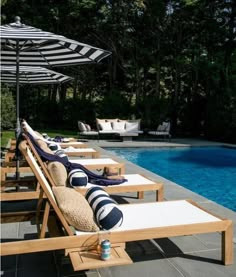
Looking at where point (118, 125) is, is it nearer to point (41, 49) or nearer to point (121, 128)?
point (121, 128)

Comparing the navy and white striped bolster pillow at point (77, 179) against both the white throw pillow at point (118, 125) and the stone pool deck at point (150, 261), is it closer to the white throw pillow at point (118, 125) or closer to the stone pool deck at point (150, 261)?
the stone pool deck at point (150, 261)

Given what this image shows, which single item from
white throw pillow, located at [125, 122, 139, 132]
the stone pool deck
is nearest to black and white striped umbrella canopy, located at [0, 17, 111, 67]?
the stone pool deck

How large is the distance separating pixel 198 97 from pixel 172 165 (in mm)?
8954

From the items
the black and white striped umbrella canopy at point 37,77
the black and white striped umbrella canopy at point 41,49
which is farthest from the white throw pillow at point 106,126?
the black and white striped umbrella canopy at point 41,49

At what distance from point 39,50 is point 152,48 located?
623 inches

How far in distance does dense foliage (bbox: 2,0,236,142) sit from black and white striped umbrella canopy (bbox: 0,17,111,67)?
37.7 feet

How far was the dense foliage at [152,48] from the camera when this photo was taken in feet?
62.7

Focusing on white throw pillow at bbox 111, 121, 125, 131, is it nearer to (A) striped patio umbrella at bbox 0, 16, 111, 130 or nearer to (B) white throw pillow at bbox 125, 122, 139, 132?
(B) white throw pillow at bbox 125, 122, 139, 132

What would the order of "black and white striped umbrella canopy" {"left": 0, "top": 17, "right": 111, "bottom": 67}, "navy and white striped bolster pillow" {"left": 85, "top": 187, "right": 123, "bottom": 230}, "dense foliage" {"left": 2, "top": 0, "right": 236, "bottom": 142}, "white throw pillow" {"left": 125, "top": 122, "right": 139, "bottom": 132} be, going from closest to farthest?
1. "navy and white striped bolster pillow" {"left": 85, "top": 187, "right": 123, "bottom": 230}
2. "black and white striped umbrella canopy" {"left": 0, "top": 17, "right": 111, "bottom": 67}
3. "white throw pillow" {"left": 125, "top": 122, "right": 139, "bottom": 132}
4. "dense foliage" {"left": 2, "top": 0, "right": 236, "bottom": 142}

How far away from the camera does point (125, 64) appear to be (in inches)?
913

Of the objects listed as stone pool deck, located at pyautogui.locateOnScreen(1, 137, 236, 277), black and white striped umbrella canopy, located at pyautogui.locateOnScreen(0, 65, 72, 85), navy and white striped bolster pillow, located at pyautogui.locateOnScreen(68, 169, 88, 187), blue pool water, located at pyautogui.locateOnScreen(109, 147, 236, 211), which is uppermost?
black and white striped umbrella canopy, located at pyautogui.locateOnScreen(0, 65, 72, 85)

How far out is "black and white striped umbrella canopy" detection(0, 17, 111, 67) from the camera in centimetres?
500

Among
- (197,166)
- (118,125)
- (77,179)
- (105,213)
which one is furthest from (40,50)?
(118,125)

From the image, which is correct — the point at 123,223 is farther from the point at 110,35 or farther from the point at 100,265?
the point at 110,35
